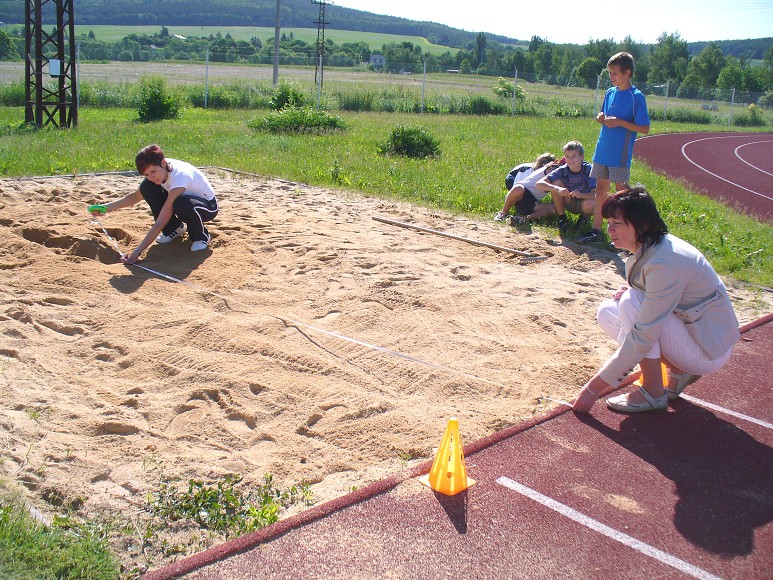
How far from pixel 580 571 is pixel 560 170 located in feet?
20.8

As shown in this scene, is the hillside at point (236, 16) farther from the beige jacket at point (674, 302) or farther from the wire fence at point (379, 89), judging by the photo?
the beige jacket at point (674, 302)

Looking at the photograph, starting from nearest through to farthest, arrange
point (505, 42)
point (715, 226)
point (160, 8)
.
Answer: point (715, 226)
point (160, 8)
point (505, 42)

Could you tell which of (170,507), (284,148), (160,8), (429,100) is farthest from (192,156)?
(160,8)

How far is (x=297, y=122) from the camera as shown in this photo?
1684cm

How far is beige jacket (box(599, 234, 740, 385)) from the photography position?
155 inches

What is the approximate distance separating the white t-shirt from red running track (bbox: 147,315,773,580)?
13.3ft

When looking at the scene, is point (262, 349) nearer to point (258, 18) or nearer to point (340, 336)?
point (340, 336)

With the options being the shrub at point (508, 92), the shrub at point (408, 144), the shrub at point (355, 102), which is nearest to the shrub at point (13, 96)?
the shrub at point (355, 102)

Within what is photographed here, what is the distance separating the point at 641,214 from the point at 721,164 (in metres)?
18.6

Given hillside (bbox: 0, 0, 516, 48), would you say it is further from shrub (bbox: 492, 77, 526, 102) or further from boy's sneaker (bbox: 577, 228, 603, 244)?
boy's sneaker (bbox: 577, 228, 603, 244)

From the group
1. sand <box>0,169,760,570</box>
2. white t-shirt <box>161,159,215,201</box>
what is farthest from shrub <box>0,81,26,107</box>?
white t-shirt <box>161,159,215,201</box>

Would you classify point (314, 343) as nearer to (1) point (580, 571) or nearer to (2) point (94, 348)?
(2) point (94, 348)

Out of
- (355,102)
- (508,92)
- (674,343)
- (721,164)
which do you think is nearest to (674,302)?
(674,343)

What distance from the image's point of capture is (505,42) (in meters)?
156
